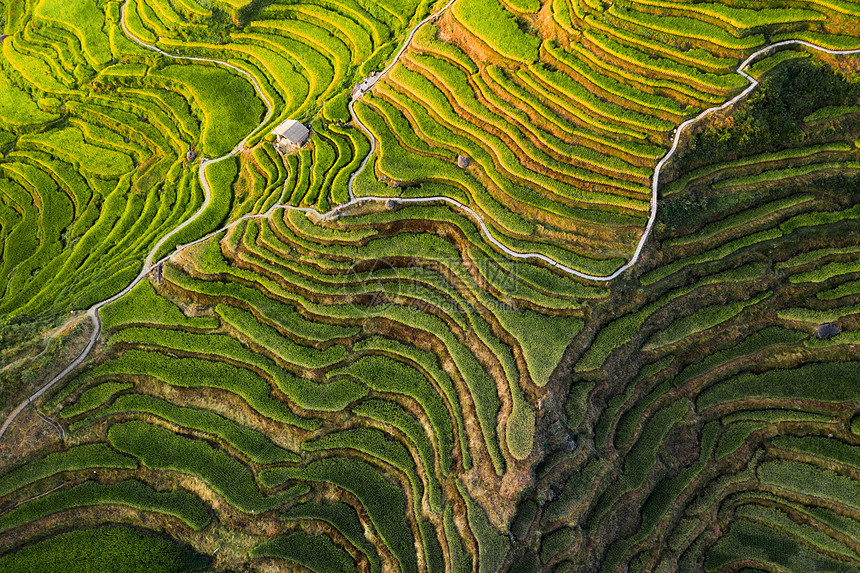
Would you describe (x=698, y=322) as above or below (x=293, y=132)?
below

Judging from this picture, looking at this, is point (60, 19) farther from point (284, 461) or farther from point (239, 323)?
point (284, 461)

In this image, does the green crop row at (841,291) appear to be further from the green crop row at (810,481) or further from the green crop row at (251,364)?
the green crop row at (251,364)

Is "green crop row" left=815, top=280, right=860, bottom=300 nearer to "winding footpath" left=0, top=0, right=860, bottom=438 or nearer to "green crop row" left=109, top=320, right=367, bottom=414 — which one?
"winding footpath" left=0, top=0, right=860, bottom=438

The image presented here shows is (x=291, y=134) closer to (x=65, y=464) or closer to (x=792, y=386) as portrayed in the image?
(x=65, y=464)

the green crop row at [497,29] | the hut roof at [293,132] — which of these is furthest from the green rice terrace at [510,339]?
the hut roof at [293,132]

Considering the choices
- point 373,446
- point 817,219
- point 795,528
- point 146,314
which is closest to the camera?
point 795,528

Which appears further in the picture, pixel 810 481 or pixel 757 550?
pixel 810 481

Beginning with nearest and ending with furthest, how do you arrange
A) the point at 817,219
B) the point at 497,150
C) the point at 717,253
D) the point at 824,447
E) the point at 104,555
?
the point at 104,555, the point at 824,447, the point at 717,253, the point at 817,219, the point at 497,150

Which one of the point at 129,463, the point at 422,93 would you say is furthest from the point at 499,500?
the point at 422,93

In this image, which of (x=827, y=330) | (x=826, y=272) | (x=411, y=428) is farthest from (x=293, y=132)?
(x=827, y=330)
